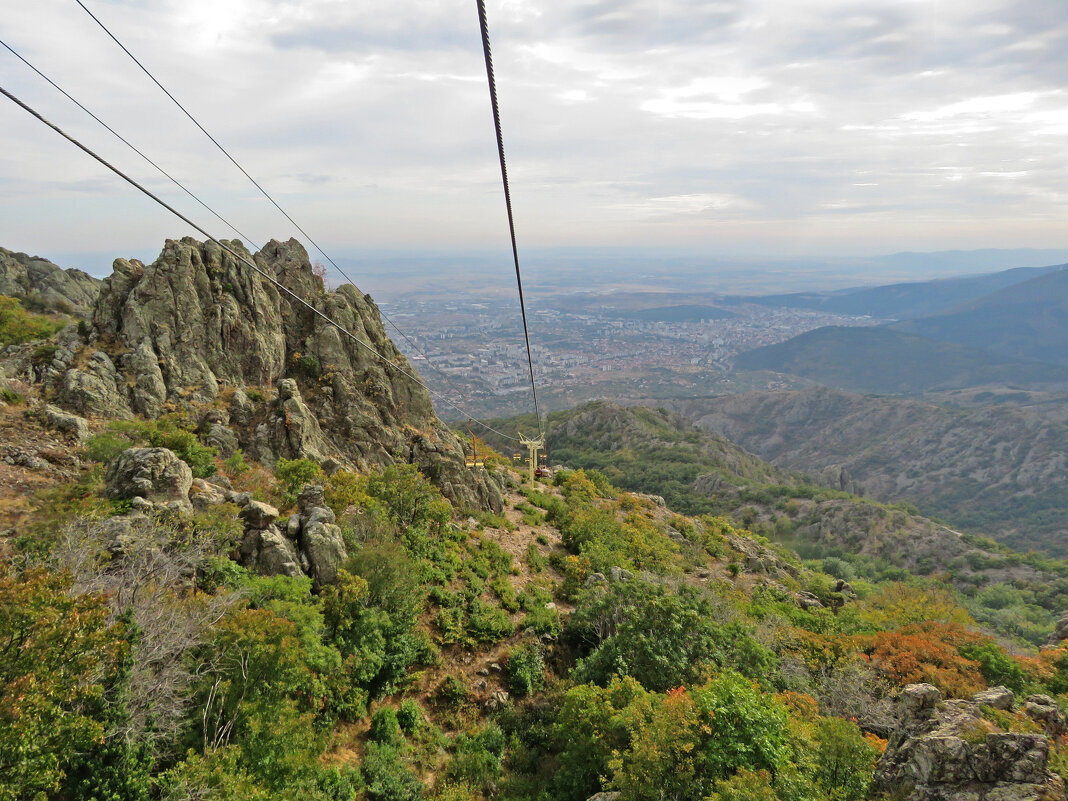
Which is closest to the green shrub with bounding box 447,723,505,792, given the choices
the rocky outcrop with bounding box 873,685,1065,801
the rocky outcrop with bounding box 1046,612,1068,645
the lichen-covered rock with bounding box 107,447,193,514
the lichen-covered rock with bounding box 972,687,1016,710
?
the rocky outcrop with bounding box 873,685,1065,801

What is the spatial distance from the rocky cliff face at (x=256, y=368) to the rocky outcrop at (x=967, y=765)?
2441 centimetres

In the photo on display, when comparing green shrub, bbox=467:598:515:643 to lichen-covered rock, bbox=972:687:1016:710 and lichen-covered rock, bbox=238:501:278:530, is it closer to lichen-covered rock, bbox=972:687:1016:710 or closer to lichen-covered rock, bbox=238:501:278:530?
lichen-covered rock, bbox=238:501:278:530

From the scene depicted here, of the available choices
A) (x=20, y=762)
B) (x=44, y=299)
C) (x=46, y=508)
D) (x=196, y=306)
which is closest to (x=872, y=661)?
(x=20, y=762)

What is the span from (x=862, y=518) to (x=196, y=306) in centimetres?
10299

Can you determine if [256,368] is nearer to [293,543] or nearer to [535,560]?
[293,543]

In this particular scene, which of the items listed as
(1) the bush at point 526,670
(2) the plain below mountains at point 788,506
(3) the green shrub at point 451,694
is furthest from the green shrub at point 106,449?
(2) the plain below mountains at point 788,506

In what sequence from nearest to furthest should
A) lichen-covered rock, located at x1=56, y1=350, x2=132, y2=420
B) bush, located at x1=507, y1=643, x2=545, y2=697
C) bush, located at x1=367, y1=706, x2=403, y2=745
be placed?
bush, located at x1=367, y1=706, x2=403, y2=745 → bush, located at x1=507, y1=643, x2=545, y2=697 → lichen-covered rock, located at x1=56, y1=350, x2=132, y2=420

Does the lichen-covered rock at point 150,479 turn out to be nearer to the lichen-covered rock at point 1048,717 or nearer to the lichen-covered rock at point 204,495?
the lichen-covered rock at point 204,495

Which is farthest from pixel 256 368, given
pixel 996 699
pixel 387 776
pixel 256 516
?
pixel 996 699

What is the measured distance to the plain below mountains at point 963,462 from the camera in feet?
432

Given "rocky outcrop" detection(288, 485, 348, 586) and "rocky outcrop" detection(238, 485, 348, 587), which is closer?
"rocky outcrop" detection(238, 485, 348, 587)

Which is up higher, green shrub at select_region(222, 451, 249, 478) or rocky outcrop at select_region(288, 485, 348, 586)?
green shrub at select_region(222, 451, 249, 478)

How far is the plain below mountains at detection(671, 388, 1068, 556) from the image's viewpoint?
131750 mm

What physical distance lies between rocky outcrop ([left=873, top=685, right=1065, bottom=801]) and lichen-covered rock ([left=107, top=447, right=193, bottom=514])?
22352 mm
